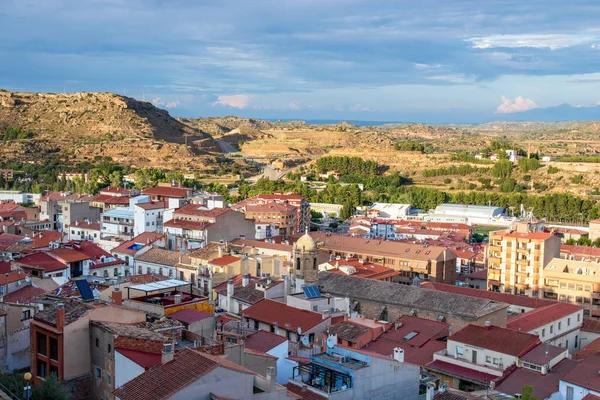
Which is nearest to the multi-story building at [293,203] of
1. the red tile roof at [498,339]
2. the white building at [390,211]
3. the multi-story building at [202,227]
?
the white building at [390,211]

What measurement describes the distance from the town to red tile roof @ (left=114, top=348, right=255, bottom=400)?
43 millimetres

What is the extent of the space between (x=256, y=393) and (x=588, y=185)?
4481 inches

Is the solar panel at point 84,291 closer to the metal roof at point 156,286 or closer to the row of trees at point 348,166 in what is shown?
the metal roof at point 156,286

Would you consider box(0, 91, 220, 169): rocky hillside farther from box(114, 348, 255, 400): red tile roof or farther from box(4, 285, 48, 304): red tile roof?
box(114, 348, 255, 400): red tile roof

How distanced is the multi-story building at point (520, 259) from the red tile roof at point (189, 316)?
3162 centimetres

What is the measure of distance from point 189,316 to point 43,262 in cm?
2019

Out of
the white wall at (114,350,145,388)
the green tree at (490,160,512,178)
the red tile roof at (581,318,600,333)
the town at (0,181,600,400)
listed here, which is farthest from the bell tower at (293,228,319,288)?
the green tree at (490,160,512,178)

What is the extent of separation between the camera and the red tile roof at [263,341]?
21.9 metres

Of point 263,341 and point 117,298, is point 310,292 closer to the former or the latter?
point 263,341

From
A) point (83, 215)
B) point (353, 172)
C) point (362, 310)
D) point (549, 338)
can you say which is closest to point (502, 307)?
point (549, 338)

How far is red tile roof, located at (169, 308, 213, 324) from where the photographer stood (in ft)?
70.4

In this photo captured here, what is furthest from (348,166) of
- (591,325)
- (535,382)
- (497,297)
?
(535,382)

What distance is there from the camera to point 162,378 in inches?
591

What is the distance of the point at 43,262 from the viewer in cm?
3900
